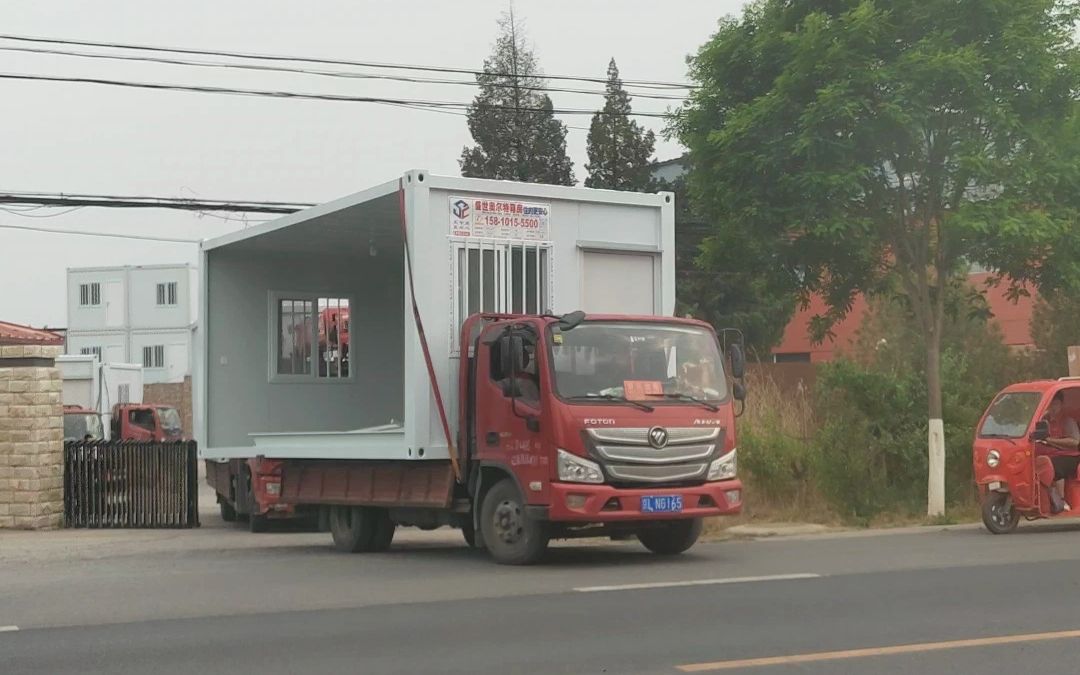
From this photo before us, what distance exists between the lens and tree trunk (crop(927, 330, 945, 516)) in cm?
1870

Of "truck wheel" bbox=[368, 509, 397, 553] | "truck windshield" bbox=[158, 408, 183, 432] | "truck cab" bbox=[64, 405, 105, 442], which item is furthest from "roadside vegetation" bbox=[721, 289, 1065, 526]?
"truck windshield" bbox=[158, 408, 183, 432]

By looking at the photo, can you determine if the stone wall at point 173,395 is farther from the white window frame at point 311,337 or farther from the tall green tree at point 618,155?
the white window frame at point 311,337

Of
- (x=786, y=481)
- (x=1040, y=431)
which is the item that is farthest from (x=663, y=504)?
(x=786, y=481)

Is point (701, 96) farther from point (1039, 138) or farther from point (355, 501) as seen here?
point (355, 501)

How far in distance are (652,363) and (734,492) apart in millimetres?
1342

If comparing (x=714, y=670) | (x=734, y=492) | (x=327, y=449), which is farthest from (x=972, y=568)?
(x=327, y=449)

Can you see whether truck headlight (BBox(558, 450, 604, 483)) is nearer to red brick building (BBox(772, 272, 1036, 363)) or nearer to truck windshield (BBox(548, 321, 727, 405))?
truck windshield (BBox(548, 321, 727, 405))

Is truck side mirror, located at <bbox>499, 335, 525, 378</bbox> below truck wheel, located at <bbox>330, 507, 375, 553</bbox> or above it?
above

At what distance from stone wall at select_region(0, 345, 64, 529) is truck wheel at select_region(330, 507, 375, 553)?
6141 millimetres

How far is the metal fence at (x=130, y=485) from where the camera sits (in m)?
20.0

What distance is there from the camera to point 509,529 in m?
13.0

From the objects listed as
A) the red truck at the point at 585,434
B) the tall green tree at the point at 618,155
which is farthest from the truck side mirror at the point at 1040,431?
the tall green tree at the point at 618,155

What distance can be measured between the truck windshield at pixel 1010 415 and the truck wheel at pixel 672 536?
15.5 feet

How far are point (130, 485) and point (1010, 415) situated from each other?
11422 mm
